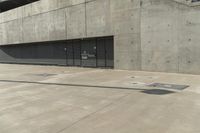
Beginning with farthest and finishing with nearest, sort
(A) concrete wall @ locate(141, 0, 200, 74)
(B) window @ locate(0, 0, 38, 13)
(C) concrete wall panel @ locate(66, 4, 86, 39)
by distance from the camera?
(B) window @ locate(0, 0, 38, 13) → (C) concrete wall panel @ locate(66, 4, 86, 39) → (A) concrete wall @ locate(141, 0, 200, 74)

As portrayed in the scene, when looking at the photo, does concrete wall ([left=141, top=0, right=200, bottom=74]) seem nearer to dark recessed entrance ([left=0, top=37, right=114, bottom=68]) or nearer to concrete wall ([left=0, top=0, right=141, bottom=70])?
concrete wall ([left=0, top=0, right=141, bottom=70])

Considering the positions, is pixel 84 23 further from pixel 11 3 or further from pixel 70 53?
pixel 11 3

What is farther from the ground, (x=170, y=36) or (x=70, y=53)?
(x=170, y=36)

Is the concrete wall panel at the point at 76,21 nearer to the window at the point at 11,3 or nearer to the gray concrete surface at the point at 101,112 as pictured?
the gray concrete surface at the point at 101,112

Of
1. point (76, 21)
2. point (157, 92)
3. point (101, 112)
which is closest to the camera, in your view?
point (101, 112)

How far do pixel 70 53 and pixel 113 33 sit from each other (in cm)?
609

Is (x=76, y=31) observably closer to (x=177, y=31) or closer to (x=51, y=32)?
(x=51, y=32)

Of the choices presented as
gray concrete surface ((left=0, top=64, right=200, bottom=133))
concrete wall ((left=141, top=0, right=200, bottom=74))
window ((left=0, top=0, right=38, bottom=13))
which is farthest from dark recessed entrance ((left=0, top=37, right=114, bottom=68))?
gray concrete surface ((left=0, top=64, right=200, bottom=133))

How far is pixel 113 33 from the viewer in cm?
1577

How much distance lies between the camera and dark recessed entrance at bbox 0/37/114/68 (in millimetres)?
17297

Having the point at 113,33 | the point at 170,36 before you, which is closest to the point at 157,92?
the point at 170,36

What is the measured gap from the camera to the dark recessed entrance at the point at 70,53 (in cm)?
1730

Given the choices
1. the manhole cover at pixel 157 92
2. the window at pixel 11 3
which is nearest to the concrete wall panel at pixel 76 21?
the manhole cover at pixel 157 92

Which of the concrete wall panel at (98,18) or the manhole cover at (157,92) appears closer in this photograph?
the manhole cover at (157,92)
